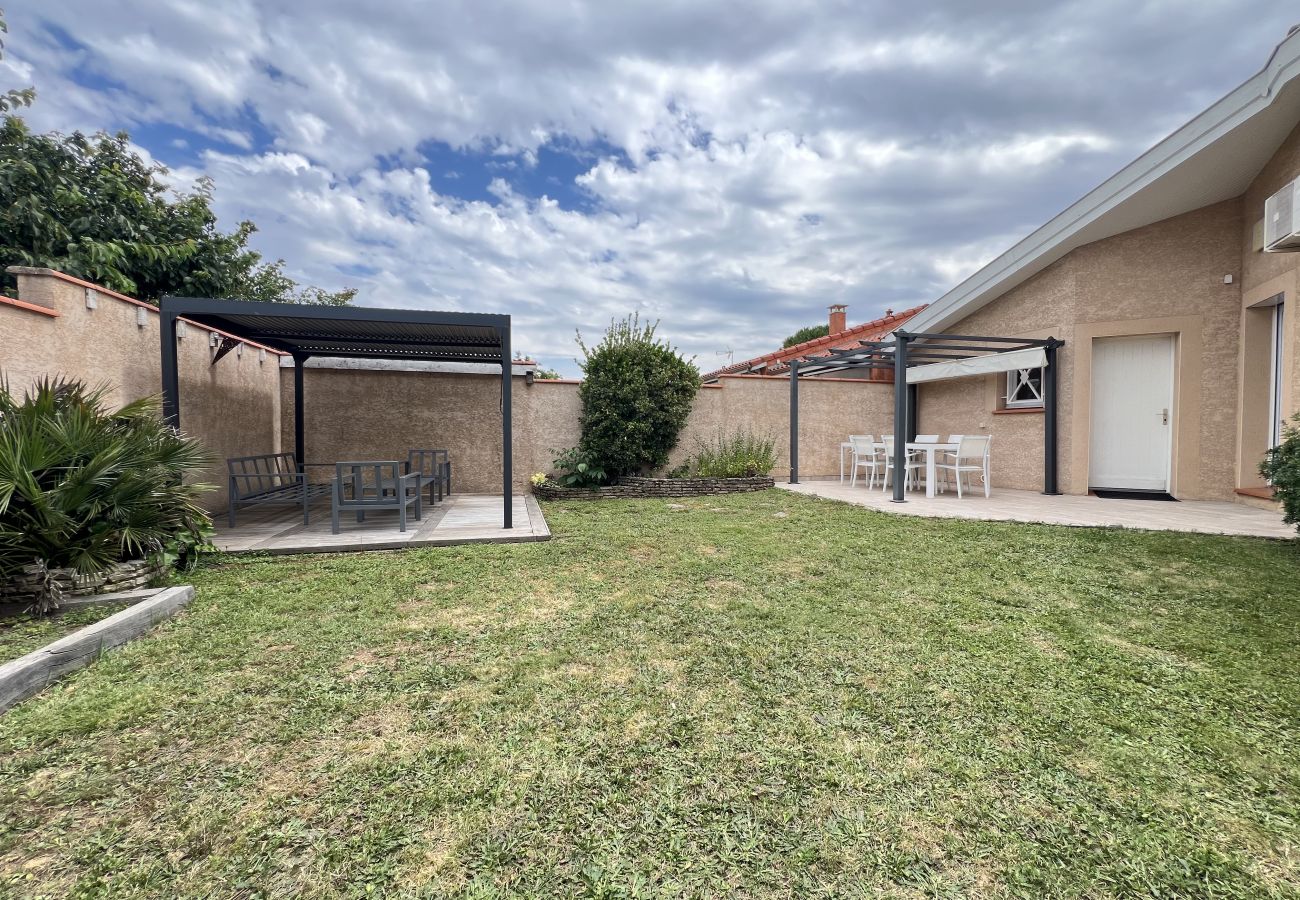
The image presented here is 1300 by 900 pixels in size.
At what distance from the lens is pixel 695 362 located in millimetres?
10312

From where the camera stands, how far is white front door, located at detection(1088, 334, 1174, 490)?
8656 millimetres

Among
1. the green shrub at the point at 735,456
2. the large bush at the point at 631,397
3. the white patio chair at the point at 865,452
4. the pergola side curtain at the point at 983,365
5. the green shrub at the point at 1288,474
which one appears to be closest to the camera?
the green shrub at the point at 1288,474

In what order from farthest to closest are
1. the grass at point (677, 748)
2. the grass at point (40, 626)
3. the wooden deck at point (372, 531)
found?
the wooden deck at point (372, 531) < the grass at point (40, 626) < the grass at point (677, 748)

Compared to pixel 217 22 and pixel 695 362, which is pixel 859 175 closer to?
pixel 695 362

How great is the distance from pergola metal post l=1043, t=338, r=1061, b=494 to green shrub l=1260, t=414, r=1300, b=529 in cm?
401

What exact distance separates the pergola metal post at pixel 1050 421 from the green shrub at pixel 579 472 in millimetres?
7710

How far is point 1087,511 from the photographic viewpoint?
7.36 metres

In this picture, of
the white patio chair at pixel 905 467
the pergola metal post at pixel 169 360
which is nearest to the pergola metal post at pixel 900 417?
the white patio chair at pixel 905 467

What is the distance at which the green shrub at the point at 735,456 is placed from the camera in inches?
414

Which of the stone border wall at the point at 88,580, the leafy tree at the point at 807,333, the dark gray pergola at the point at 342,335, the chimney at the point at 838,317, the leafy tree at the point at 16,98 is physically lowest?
the stone border wall at the point at 88,580

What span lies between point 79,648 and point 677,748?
3.19 m

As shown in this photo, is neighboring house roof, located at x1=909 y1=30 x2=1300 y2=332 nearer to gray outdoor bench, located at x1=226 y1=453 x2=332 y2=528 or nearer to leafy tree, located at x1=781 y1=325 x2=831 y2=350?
gray outdoor bench, located at x1=226 y1=453 x2=332 y2=528

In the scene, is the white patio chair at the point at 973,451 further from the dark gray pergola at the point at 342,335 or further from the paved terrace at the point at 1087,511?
the dark gray pergola at the point at 342,335

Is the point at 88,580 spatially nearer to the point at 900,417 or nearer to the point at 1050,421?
the point at 900,417
